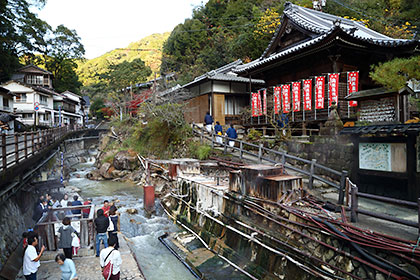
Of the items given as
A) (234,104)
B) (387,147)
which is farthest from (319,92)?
(234,104)

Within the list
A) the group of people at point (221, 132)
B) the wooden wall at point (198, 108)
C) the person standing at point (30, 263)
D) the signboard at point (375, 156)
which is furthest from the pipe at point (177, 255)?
the wooden wall at point (198, 108)

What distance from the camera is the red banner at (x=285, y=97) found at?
63.1 ft

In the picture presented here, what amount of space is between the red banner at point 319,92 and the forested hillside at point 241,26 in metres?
14.2

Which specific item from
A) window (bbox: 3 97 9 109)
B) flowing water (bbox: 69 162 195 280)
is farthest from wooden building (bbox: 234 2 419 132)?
window (bbox: 3 97 9 109)

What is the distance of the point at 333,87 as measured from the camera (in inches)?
642

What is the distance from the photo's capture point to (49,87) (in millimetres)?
48469

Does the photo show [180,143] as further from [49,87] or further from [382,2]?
[49,87]

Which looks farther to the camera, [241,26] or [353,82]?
[241,26]

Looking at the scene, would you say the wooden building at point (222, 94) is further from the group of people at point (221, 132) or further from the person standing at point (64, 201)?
the person standing at point (64, 201)

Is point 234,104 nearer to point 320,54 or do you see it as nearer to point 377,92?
point 320,54

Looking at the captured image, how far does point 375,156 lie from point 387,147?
1.76ft

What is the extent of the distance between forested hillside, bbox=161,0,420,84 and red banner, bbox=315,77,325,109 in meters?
14.2

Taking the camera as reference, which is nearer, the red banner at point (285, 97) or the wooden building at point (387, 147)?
the wooden building at point (387, 147)

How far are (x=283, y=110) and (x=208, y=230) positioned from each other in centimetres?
1153
